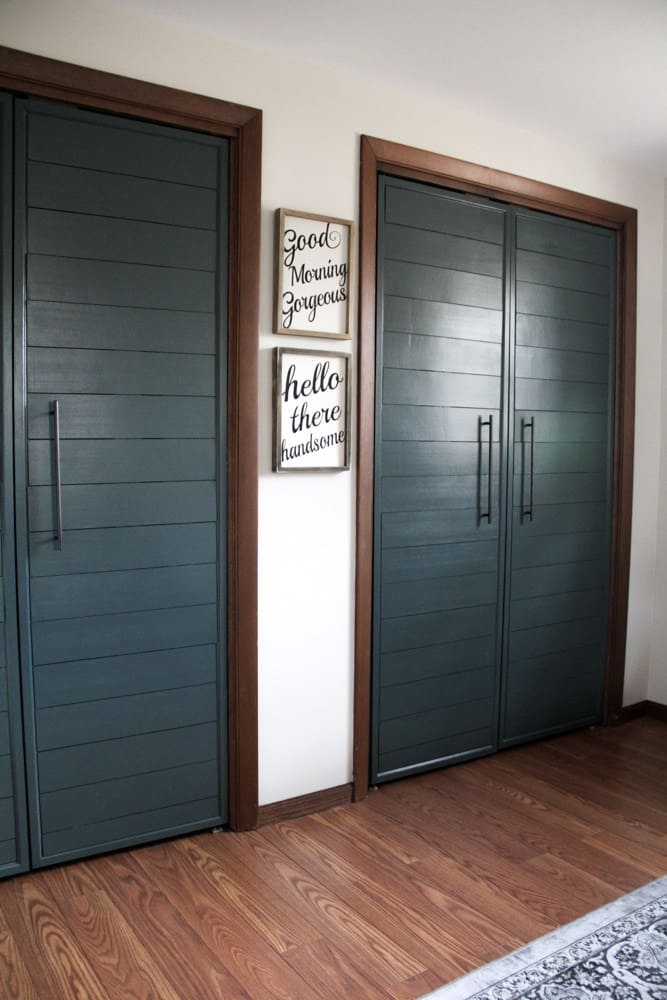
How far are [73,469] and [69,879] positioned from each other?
3.99 ft

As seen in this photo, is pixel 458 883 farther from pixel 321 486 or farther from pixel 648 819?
pixel 321 486

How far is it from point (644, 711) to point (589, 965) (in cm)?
210

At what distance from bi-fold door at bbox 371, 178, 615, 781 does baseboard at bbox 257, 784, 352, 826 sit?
18 cm

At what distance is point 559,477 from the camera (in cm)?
338

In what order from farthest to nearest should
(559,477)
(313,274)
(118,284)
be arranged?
1. (559,477)
2. (313,274)
3. (118,284)

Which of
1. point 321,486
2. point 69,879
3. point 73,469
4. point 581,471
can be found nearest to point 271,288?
point 321,486

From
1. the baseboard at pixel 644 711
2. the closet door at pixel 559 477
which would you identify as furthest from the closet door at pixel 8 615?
the baseboard at pixel 644 711

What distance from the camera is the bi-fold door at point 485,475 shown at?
2906 mm

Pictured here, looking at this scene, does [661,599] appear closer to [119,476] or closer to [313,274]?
[313,274]

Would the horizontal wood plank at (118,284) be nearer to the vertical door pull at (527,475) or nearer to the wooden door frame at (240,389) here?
the wooden door frame at (240,389)

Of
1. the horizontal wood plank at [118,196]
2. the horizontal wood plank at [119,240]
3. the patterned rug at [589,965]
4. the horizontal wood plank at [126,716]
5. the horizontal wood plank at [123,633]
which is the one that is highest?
the horizontal wood plank at [118,196]

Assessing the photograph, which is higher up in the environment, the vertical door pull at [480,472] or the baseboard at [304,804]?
the vertical door pull at [480,472]

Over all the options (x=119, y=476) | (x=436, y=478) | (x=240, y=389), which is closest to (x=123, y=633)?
(x=119, y=476)

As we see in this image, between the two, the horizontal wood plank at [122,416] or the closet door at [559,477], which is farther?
the closet door at [559,477]
